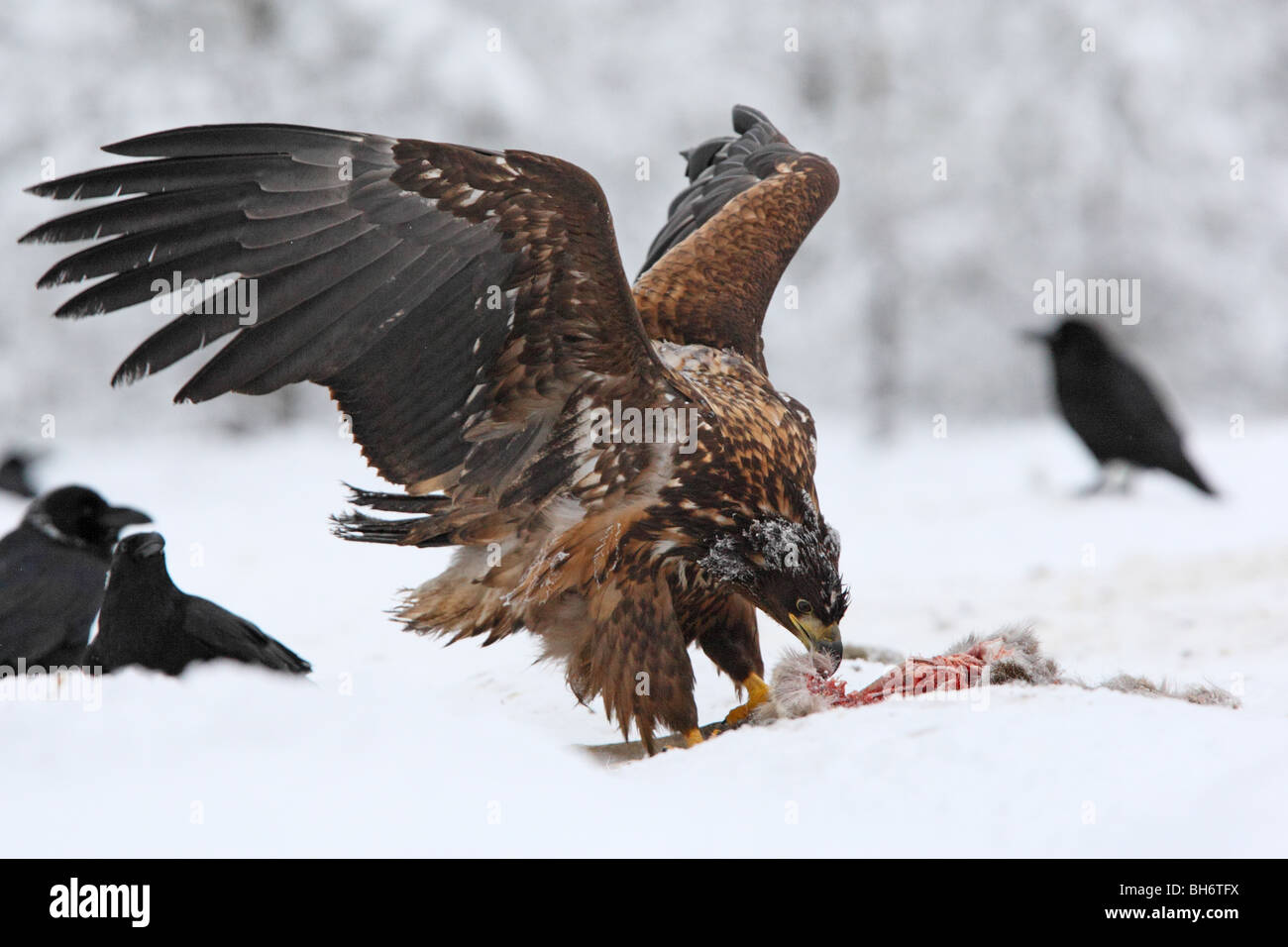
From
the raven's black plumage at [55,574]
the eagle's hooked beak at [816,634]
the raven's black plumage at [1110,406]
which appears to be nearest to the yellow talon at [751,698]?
the eagle's hooked beak at [816,634]

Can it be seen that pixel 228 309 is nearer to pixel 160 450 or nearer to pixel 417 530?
pixel 417 530

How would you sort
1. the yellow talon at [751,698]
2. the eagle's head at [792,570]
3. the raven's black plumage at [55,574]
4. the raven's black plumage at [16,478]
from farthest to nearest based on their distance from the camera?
the raven's black plumage at [16,478] → the raven's black plumage at [55,574] → the yellow talon at [751,698] → the eagle's head at [792,570]

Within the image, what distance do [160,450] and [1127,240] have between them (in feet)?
35.0

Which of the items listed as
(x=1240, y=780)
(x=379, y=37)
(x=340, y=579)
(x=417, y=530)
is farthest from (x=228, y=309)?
(x=379, y=37)

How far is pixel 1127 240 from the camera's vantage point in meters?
14.9

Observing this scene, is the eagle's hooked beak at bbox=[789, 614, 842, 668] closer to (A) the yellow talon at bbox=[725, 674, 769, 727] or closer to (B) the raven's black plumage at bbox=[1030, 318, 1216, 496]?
(A) the yellow talon at bbox=[725, 674, 769, 727]

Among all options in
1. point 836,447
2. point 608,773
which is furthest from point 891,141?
point 608,773

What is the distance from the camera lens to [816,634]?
12.6 feet

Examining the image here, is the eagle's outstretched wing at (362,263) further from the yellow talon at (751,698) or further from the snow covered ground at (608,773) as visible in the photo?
the yellow talon at (751,698)

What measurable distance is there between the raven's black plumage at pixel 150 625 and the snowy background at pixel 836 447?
0.47 m

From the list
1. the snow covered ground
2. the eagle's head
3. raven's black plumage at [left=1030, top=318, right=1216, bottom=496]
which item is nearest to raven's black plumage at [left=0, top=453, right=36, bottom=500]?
the snow covered ground

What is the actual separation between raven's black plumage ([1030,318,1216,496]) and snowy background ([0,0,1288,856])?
0.41m

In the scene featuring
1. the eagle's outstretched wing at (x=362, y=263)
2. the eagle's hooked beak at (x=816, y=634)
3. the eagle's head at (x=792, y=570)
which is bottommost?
the eagle's hooked beak at (x=816, y=634)

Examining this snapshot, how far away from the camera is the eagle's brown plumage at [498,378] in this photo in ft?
10.6
